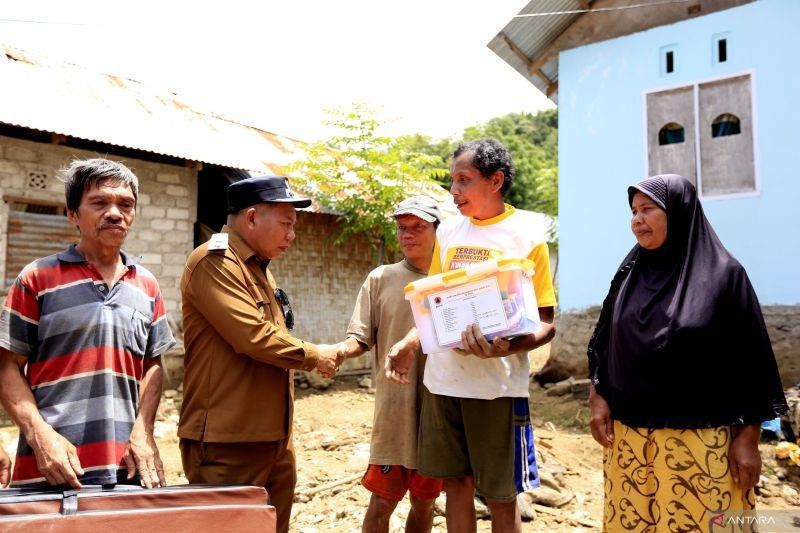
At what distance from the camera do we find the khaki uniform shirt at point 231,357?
264cm

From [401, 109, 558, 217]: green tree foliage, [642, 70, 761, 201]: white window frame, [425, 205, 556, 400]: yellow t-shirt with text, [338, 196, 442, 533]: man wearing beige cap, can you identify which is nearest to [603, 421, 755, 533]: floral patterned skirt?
[425, 205, 556, 400]: yellow t-shirt with text

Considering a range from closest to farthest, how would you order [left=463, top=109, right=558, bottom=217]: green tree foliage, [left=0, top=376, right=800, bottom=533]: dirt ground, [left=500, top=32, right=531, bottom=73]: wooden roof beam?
1. [left=0, top=376, right=800, bottom=533]: dirt ground
2. [left=500, top=32, right=531, bottom=73]: wooden roof beam
3. [left=463, top=109, right=558, bottom=217]: green tree foliage

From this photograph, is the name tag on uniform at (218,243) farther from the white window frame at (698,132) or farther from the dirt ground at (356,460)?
the white window frame at (698,132)

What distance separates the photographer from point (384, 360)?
338 centimetres

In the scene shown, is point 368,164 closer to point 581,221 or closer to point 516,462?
point 581,221

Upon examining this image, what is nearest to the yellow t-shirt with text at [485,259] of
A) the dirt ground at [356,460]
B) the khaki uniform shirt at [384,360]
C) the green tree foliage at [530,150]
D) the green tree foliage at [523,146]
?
the khaki uniform shirt at [384,360]

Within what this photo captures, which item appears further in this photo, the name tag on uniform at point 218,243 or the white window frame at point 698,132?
the white window frame at point 698,132

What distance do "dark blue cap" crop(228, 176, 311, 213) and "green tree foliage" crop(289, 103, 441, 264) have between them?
7565 millimetres

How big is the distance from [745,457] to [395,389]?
1.69 m

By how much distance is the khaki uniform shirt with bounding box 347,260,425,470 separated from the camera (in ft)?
10.8

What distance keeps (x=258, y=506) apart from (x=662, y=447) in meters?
1.64

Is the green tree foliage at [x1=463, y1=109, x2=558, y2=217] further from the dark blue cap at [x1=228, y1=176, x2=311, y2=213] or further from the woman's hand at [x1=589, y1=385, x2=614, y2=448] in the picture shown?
the dark blue cap at [x1=228, y1=176, x2=311, y2=213]

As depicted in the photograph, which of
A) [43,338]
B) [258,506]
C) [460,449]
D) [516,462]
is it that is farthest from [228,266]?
[516,462]

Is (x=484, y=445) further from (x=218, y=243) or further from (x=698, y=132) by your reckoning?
(x=698, y=132)
